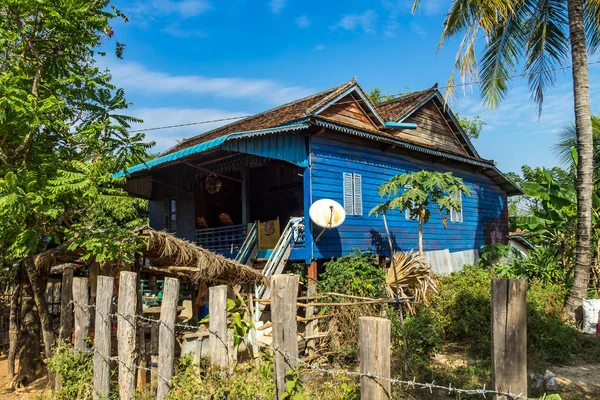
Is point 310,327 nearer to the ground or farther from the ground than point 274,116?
nearer to the ground

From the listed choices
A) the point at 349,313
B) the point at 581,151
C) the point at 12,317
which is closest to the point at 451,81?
the point at 581,151

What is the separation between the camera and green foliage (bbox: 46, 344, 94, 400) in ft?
20.0

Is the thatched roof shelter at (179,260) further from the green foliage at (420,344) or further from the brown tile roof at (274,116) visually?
the brown tile roof at (274,116)

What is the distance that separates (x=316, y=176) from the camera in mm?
11578

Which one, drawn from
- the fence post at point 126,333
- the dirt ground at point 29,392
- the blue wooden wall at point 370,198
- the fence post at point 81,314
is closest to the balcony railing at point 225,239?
the blue wooden wall at point 370,198

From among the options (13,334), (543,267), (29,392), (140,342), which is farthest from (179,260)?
(543,267)

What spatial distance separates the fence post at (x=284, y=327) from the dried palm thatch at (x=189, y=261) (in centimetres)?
378

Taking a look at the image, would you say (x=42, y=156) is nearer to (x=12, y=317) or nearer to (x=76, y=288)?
(x=76, y=288)

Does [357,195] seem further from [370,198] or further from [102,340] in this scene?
[102,340]

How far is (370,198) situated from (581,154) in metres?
5.05

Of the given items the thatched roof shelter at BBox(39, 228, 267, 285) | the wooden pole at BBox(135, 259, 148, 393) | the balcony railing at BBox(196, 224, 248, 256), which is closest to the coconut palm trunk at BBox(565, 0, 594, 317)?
the thatched roof shelter at BBox(39, 228, 267, 285)

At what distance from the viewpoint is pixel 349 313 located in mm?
8898

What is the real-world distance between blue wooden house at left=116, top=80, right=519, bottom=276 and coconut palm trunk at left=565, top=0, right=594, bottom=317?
4.29 meters

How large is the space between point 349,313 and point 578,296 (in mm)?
5764
